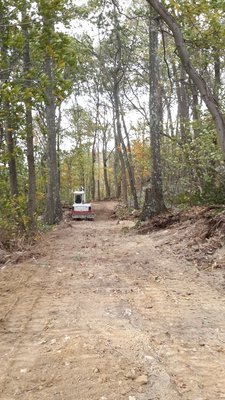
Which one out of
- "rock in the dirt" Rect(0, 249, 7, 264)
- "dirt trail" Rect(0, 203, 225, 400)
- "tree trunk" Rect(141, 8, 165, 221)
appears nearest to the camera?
"dirt trail" Rect(0, 203, 225, 400)

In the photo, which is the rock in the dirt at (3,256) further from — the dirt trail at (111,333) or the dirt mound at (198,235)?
the dirt mound at (198,235)

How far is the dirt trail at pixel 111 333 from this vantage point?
330cm

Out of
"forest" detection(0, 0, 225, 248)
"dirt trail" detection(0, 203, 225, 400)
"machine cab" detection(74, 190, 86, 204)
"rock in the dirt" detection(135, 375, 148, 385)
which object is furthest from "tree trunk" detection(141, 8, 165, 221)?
"machine cab" detection(74, 190, 86, 204)

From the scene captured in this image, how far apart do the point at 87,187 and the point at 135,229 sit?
4528 cm

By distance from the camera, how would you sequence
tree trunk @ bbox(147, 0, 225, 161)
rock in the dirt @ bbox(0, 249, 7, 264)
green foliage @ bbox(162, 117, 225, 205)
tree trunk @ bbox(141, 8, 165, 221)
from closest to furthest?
tree trunk @ bbox(147, 0, 225, 161) → rock in the dirt @ bbox(0, 249, 7, 264) → green foliage @ bbox(162, 117, 225, 205) → tree trunk @ bbox(141, 8, 165, 221)

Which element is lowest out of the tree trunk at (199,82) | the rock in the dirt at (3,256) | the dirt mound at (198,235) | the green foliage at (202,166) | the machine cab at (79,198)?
the rock in the dirt at (3,256)

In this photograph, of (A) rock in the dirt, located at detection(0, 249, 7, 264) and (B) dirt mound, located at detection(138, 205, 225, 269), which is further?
(A) rock in the dirt, located at detection(0, 249, 7, 264)

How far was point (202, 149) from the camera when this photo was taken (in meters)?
14.3

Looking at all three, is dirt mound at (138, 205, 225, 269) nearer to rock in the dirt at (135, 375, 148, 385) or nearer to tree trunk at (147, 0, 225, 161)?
tree trunk at (147, 0, 225, 161)

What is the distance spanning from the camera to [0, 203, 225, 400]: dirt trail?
3305 millimetres

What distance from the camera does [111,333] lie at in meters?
4.42

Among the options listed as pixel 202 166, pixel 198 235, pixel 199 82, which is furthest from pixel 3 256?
pixel 202 166

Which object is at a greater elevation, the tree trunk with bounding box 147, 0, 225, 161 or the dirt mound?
the tree trunk with bounding box 147, 0, 225, 161

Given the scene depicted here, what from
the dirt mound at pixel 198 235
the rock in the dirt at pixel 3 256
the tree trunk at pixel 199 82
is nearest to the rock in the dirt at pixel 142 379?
the dirt mound at pixel 198 235
